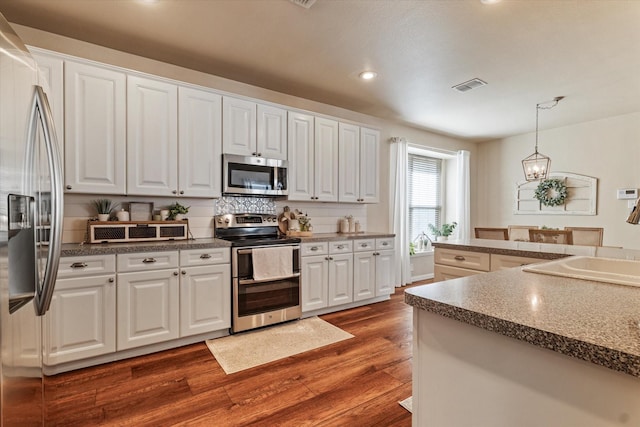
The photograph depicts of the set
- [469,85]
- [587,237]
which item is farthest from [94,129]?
[587,237]

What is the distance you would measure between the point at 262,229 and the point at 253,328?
3.41 ft

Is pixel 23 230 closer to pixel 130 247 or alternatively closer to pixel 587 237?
pixel 130 247

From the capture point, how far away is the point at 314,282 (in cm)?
340

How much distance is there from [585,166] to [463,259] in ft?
13.2

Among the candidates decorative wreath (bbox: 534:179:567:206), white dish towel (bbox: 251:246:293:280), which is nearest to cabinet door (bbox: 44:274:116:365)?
white dish towel (bbox: 251:246:293:280)

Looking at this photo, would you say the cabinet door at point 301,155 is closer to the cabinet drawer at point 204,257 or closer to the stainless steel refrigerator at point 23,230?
the cabinet drawer at point 204,257

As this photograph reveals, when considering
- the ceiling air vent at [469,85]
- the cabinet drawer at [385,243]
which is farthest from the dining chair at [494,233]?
the ceiling air vent at [469,85]

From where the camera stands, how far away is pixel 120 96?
2.55 meters

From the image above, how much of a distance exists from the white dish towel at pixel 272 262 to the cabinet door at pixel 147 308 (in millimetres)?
703

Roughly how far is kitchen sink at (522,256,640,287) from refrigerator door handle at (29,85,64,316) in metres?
1.97

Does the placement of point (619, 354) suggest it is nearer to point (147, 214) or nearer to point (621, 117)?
point (147, 214)

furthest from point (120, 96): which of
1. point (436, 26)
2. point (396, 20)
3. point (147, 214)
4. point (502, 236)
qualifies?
point (502, 236)

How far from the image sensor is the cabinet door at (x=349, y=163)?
155 inches

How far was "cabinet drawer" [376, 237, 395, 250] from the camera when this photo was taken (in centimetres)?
397
